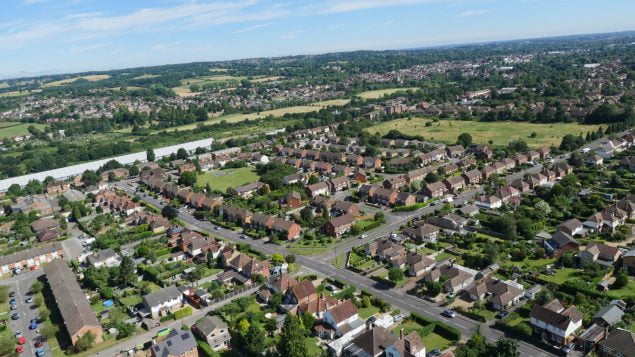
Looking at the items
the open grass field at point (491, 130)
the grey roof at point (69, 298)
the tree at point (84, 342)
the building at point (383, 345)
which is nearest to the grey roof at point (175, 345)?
the tree at point (84, 342)

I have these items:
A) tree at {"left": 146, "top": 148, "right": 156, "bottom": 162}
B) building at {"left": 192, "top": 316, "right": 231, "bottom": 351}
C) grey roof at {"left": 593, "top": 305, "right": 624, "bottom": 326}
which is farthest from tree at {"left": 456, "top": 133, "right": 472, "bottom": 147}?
building at {"left": 192, "top": 316, "right": 231, "bottom": 351}

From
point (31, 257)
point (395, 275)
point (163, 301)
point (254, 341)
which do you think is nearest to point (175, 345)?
point (254, 341)

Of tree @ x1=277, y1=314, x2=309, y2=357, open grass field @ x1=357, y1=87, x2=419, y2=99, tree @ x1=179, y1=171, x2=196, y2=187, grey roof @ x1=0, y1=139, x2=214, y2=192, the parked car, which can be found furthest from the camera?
open grass field @ x1=357, y1=87, x2=419, y2=99

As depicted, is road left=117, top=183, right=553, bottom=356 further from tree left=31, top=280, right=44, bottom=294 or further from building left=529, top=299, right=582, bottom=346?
tree left=31, top=280, right=44, bottom=294

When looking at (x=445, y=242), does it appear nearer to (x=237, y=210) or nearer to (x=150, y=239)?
(x=237, y=210)

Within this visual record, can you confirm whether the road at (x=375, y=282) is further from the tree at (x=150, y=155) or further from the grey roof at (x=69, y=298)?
the tree at (x=150, y=155)

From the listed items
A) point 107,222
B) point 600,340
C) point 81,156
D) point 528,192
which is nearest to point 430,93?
point 528,192
